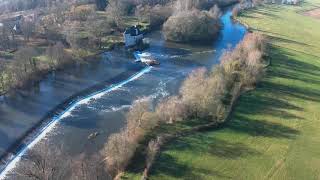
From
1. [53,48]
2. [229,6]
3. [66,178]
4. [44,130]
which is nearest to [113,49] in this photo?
[53,48]

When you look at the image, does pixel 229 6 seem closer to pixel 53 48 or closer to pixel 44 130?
pixel 53 48

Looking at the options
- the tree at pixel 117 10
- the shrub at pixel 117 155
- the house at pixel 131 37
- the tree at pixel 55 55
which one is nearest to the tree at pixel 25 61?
the tree at pixel 55 55

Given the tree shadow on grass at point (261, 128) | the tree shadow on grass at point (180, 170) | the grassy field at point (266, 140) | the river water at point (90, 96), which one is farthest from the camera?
the river water at point (90, 96)

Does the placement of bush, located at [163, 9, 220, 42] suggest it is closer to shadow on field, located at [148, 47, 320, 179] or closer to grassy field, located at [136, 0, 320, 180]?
shadow on field, located at [148, 47, 320, 179]

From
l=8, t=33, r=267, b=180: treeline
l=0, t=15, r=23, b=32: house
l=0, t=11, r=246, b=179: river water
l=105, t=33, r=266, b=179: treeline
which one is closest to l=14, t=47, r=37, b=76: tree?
l=0, t=11, r=246, b=179: river water

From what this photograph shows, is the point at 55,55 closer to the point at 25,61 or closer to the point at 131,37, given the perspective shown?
the point at 25,61

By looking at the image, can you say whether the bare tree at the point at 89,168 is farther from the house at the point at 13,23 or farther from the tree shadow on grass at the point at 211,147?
the house at the point at 13,23

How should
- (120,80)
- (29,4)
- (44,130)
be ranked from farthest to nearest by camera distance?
(29,4), (120,80), (44,130)

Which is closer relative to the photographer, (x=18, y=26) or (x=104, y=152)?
(x=104, y=152)
